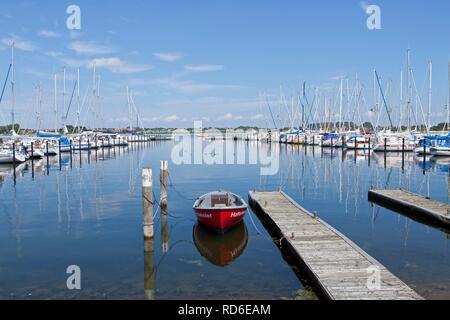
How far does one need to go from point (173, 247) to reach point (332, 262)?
6.49 meters

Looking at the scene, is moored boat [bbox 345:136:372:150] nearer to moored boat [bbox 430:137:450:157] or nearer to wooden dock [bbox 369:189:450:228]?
moored boat [bbox 430:137:450:157]

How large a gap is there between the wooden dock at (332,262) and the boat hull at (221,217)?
172 centimetres

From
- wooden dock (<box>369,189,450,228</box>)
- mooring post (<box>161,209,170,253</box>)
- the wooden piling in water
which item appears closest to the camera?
the wooden piling in water

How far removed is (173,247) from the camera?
16.2 metres

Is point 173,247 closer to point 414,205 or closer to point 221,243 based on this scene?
point 221,243

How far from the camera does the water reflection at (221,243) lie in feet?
48.8

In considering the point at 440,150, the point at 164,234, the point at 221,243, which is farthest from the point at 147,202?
the point at 440,150

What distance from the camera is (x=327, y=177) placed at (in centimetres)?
3762

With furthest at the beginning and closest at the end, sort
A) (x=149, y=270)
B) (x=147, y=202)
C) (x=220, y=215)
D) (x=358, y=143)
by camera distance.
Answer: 1. (x=358, y=143)
2. (x=220, y=215)
3. (x=147, y=202)
4. (x=149, y=270)

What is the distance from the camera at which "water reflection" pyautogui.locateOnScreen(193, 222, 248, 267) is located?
586 inches

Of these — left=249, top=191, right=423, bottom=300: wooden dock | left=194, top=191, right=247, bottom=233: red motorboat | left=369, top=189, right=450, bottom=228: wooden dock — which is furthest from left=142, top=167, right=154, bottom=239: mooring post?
left=369, top=189, right=450, bottom=228: wooden dock

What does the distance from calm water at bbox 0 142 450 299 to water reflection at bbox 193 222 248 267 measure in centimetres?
4
